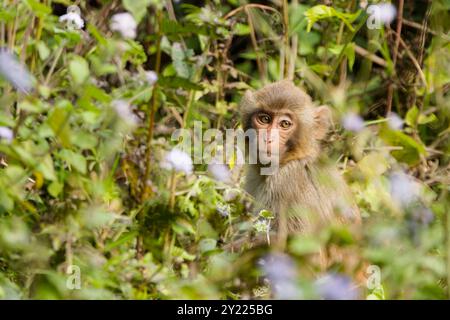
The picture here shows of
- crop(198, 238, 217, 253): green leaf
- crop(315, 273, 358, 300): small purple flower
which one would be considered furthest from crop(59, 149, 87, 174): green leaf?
crop(315, 273, 358, 300): small purple flower

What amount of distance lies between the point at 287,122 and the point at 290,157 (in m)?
0.29

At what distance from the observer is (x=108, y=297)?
13.9 ft

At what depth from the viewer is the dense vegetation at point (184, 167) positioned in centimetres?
383

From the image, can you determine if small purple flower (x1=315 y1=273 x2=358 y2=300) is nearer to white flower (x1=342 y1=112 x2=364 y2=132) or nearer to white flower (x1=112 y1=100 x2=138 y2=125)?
white flower (x1=112 y1=100 x2=138 y2=125)

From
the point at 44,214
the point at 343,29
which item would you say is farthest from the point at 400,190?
the point at 343,29

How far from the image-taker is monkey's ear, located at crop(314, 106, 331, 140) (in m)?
6.92

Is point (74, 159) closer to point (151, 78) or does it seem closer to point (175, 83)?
Result: point (151, 78)

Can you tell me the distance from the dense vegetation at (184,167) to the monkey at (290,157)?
0.25m

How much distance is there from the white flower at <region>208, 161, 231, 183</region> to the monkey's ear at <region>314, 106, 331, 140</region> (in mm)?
724

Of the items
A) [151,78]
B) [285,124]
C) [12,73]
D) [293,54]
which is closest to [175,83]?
[151,78]

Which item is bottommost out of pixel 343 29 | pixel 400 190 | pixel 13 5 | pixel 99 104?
pixel 400 190

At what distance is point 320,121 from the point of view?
692 cm

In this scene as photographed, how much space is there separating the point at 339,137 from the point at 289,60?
1098mm
